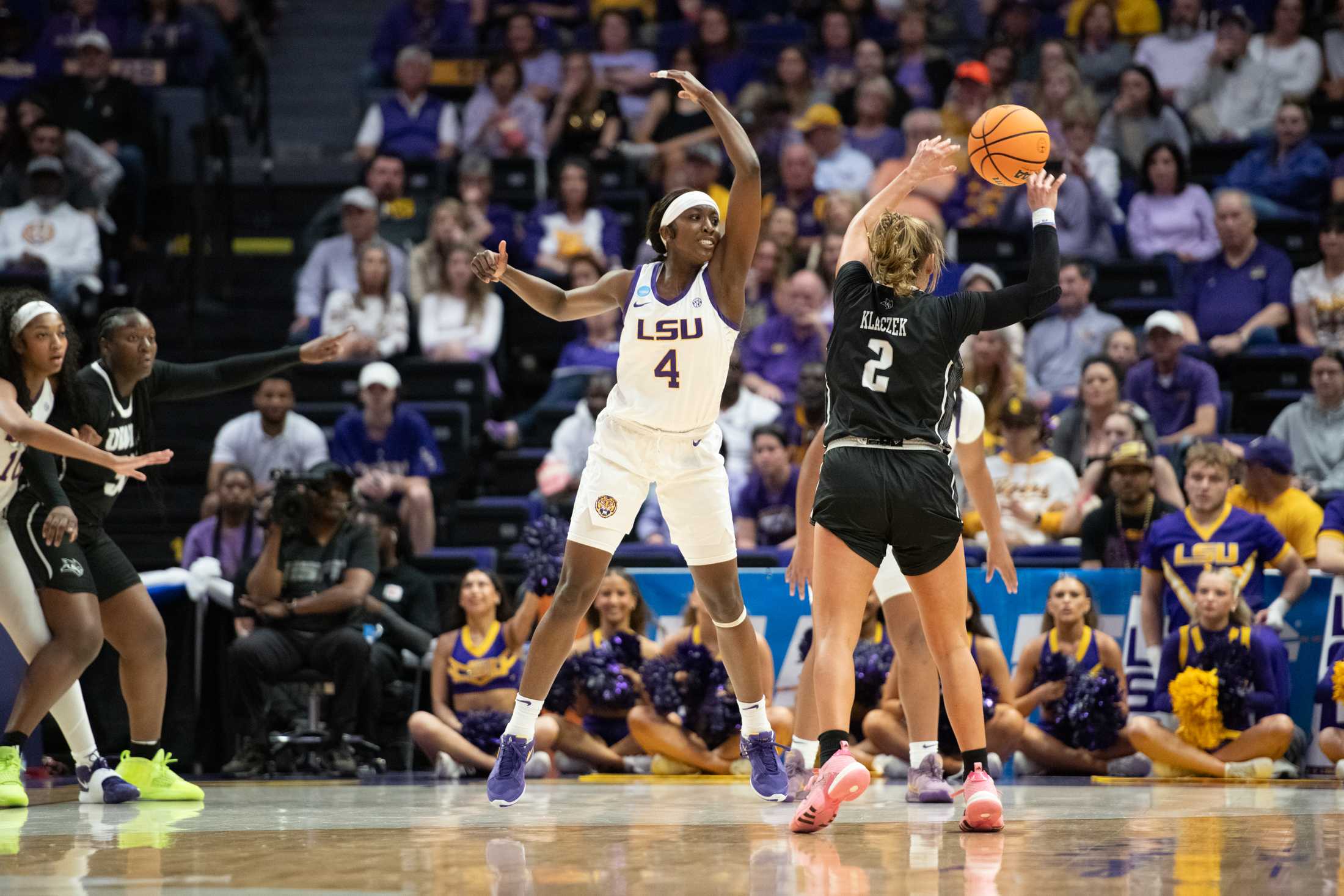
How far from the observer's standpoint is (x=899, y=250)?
5785 mm

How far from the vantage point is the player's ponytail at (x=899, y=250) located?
19.0 ft

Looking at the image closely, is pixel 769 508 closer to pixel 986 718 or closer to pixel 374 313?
pixel 986 718

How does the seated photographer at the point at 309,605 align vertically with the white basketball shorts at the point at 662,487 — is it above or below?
below

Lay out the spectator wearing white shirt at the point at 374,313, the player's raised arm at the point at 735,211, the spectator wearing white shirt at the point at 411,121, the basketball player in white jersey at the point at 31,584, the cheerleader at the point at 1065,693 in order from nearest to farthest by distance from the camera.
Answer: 1. the player's raised arm at the point at 735,211
2. the basketball player in white jersey at the point at 31,584
3. the cheerleader at the point at 1065,693
4. the spectator wearing white shirt at the point at 374,313
5. the spectator wearing white shirt at the point at 411,121

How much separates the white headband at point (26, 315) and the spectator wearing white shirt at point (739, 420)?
4.96 m

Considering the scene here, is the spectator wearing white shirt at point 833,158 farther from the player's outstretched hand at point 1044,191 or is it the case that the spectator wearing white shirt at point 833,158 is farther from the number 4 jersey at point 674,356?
the player's outstretched hand at point 1044,191

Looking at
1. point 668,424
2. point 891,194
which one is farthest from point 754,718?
point 891,194

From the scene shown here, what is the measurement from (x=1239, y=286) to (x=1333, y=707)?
160 inches

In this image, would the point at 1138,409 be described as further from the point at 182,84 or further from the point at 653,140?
the point at 182,84

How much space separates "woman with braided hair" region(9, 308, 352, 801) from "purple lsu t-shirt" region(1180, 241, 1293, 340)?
22.6 feet

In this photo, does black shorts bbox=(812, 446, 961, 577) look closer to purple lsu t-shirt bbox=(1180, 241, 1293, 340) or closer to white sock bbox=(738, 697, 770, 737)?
white sock bbox=(738, 697, 770, 737)

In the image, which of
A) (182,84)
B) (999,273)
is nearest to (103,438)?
(999,273)

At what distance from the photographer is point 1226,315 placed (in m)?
11.9

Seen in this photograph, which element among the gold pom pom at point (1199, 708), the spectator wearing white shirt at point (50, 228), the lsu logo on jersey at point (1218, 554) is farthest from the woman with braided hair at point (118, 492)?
the spectator wearing white shirt at point (50, 228)
